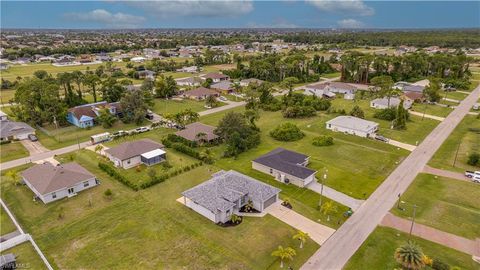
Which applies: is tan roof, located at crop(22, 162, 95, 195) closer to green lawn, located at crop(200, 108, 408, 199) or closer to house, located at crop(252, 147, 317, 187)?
green lawn, located at crop(200, 108, 408, 199)

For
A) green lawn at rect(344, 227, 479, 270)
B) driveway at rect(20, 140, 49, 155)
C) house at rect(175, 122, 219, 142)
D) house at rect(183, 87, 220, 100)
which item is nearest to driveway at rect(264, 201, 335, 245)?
green lawn at rect(344, 227, 479, 270)

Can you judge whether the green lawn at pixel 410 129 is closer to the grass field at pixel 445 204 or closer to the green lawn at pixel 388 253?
the grass field at pixel 445 204

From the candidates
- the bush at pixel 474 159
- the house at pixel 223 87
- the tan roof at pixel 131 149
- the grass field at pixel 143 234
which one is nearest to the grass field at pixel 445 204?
the bush at pixel 474 159

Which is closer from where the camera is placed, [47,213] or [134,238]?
[134,238]

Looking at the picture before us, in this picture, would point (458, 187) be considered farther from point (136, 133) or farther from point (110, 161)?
point (136, 133)

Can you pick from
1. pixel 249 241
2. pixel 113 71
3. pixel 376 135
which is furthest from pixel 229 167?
pixel 113 71
